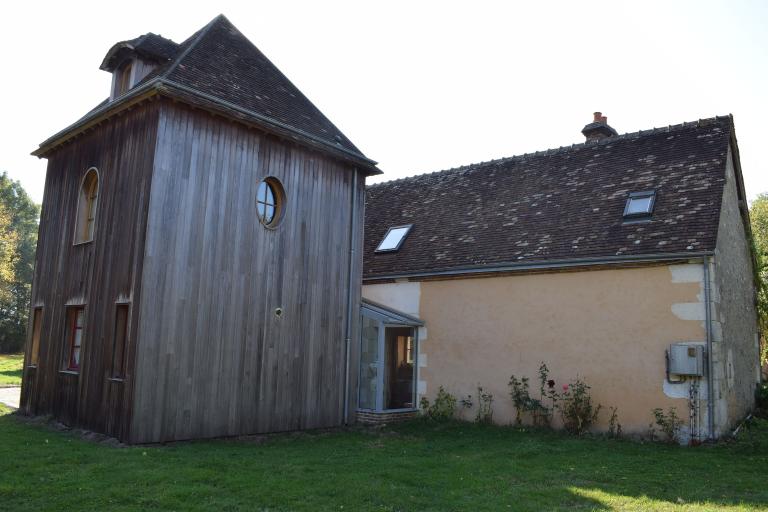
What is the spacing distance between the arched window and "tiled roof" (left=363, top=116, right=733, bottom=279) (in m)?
6.64

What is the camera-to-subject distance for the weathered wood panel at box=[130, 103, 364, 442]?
1005cm

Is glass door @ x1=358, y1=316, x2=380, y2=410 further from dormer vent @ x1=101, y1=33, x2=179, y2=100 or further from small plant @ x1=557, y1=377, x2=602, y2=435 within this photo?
dormer vent @ x1=101, y1=33, x2=179, y2=100

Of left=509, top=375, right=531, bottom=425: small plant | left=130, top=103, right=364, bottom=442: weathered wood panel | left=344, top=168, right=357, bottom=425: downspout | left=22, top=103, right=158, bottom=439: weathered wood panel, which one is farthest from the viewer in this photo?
left=344, top=168, right=357, bottom=425: downspout

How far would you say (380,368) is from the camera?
13.7m

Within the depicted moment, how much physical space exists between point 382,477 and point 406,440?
11.7ft

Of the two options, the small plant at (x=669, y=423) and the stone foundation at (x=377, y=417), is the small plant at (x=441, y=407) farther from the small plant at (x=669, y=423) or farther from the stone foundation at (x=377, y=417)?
the small plant at (x=669, y=423)

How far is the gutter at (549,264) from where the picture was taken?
1118 cm

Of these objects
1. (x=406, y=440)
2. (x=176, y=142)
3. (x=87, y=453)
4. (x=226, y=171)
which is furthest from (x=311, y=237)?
(x=87, y=453)

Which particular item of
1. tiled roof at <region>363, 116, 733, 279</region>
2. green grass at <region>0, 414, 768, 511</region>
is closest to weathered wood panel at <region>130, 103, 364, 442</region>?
green grass at <region>0, 414, 768, 511</region>

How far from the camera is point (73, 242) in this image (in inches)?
480

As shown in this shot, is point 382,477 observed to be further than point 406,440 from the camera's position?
No

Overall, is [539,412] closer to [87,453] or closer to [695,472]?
[695,472]

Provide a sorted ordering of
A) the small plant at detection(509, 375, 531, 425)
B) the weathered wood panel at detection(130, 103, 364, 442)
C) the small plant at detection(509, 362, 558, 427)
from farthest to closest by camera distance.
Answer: the small plant at detection(509, 375, 531, 425) → the small plant at detection(509, 362, 558, 427) → the weathered wood panel at detection(130, 103, 364, 442)

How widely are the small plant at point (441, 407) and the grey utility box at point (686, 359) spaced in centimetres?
482
